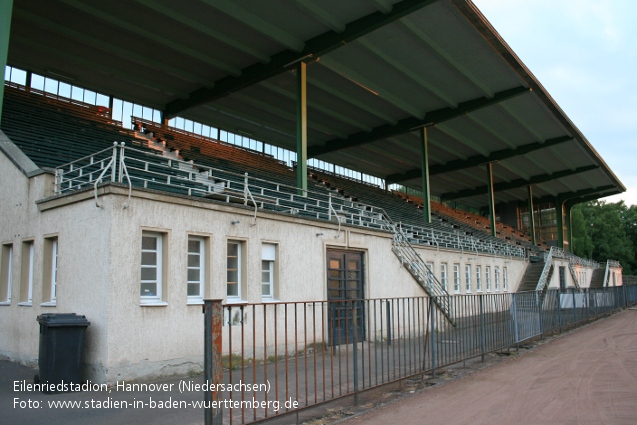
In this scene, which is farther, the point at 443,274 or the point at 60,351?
the point at 443,274

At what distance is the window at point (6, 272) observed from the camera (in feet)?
41.3

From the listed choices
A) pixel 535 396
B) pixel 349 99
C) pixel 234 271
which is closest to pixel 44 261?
pixel 234 271

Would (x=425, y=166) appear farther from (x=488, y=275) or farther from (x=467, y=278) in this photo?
(x=467, y=278)

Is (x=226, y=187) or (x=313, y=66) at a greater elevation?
(x=313, y=66)

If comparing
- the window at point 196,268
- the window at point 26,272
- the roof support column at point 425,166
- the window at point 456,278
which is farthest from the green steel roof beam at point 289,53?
the window at point 456,278

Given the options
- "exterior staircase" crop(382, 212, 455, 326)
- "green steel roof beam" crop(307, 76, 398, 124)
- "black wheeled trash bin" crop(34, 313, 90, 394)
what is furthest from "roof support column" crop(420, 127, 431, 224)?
"black wheeled trash bin" crop(34, 313, 90, 394)

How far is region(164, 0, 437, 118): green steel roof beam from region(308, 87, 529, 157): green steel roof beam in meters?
10.5

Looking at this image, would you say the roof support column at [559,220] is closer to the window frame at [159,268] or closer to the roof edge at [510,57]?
the roof edge at [510,57]

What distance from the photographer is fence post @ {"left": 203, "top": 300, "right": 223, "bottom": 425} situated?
543 centimetres

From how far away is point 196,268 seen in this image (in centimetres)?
1152

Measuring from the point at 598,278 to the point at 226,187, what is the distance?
48765mm

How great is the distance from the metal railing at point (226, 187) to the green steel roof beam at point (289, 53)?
466cm

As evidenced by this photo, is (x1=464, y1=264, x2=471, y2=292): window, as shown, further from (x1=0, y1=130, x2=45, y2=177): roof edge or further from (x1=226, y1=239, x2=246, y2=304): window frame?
(x1=0, y1=130, x2=45, y2=177): roof edge

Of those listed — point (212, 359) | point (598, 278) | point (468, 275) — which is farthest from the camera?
point (598, 278)
